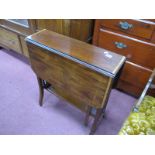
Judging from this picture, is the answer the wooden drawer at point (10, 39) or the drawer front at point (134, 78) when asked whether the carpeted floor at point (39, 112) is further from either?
the wooden drawer at point (10, 39)

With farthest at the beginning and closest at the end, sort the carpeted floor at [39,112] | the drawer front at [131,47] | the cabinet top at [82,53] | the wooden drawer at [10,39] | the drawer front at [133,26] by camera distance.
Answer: the wooden drawer at [10,39]
the carpeted floor at [39,112]
the drawer front at [131,47]
the drawer front at [133,26]
the cabinet top at [82,53]

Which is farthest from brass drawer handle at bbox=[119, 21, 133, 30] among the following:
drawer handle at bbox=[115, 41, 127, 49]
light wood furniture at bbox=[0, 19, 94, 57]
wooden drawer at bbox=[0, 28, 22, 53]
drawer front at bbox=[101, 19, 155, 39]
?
wooden drawer at bbox=[0, 28, 22, 53]

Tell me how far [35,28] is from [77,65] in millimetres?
952

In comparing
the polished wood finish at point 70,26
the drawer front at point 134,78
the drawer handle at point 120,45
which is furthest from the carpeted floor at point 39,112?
the polished wood finish at point 70,26

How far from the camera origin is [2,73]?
215 centimetres

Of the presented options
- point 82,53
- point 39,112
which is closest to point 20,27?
point 39,112

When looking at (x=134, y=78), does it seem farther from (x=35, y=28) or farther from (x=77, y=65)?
(x=35, y=28)

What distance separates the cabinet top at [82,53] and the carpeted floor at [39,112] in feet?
2.70

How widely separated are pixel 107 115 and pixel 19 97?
104 cm

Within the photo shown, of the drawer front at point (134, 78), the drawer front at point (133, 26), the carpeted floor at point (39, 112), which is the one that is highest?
the drawer front at point (133, 26)

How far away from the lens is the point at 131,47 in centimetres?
151

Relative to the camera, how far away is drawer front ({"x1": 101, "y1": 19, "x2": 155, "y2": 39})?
1313 mm

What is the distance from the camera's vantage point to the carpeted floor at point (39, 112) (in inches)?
60.9
